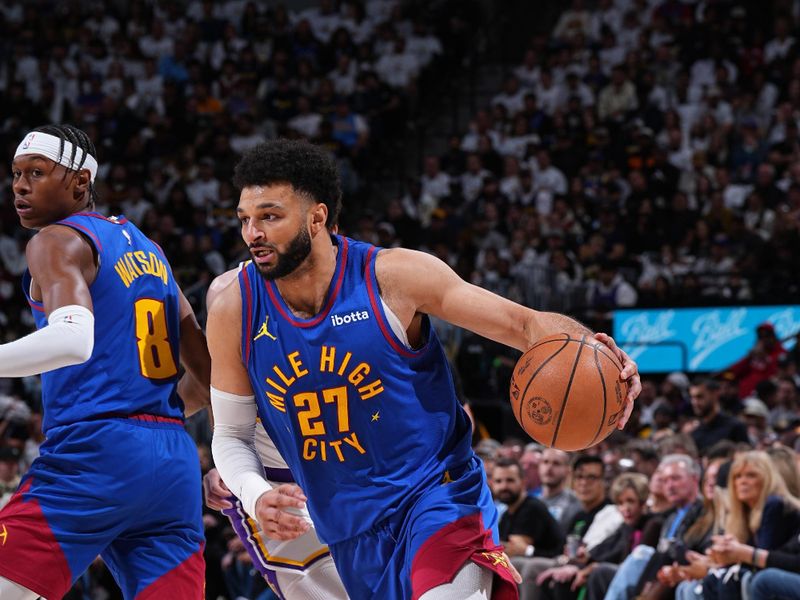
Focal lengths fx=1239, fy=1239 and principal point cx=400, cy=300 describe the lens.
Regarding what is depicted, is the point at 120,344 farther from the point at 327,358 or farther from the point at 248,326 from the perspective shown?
the point at 327,358

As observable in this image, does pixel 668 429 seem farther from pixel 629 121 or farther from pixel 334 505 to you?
pixel 334 505

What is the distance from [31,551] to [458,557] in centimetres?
126

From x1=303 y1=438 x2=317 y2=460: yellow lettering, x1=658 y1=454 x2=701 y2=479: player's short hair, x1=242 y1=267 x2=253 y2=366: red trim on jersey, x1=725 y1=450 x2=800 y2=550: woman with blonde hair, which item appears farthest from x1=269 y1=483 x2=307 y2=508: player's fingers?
x1=658 y1=454 x2=701 y2=479: player's short hair

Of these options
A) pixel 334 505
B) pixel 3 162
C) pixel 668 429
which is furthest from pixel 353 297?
pixel 3 162

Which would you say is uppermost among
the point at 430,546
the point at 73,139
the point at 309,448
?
the point at 73,139

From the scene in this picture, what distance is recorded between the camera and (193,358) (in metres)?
4.17

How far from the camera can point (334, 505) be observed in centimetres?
363

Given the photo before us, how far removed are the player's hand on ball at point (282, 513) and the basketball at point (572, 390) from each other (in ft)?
2.25

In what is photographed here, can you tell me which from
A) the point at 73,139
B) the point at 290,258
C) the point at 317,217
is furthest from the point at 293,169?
the point at 73,139

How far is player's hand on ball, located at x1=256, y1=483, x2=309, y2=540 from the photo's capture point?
3256 millimetres

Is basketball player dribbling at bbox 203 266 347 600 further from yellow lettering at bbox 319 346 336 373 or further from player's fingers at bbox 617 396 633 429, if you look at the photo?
player's fingers at bbox 617 396 633 429

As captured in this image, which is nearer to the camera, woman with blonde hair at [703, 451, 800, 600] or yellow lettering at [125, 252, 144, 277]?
yellow lettering at [125, 252, 144, 277]

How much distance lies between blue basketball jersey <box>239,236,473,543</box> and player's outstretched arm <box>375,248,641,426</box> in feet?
0.24

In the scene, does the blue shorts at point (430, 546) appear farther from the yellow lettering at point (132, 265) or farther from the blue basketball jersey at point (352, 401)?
the yellow lettering at point (132, 265)
